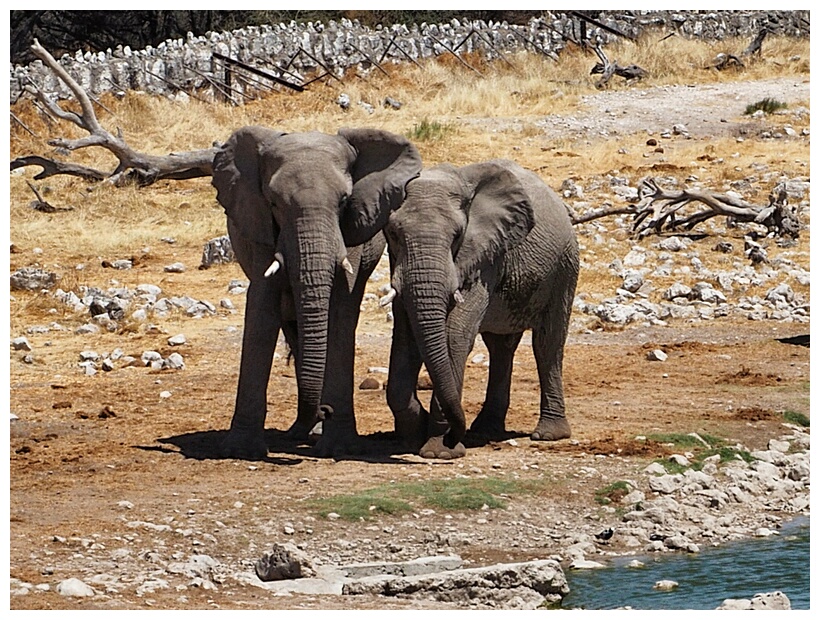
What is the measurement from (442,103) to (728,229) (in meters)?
9.32

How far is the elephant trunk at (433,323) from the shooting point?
10625 mm

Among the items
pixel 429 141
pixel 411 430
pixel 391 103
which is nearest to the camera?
pixel 411 430

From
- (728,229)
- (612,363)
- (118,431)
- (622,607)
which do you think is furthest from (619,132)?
(622,607)

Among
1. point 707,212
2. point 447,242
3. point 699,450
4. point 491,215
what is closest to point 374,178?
point 447,242

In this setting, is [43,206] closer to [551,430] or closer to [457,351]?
[551,430]

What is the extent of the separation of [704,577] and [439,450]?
2.63 metres

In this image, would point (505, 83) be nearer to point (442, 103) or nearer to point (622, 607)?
point (442, 103)

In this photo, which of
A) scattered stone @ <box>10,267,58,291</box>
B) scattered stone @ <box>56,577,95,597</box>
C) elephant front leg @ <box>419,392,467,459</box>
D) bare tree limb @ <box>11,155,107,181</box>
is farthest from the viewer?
bare tree limb @ <box>11,155,107,181</box>

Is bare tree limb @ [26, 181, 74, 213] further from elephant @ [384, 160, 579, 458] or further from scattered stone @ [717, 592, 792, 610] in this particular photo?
scattered stone @ [717, 592, 792, 610]

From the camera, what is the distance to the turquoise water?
8.58 metres

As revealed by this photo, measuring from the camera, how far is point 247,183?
11109mm

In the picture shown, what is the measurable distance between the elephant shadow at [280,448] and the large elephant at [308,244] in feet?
0.45

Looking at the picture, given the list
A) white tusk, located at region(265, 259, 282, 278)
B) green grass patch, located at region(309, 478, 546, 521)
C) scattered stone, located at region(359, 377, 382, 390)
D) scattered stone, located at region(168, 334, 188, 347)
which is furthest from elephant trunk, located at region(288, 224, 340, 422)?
scattered stone, located at region(168, 334, 188, 347)

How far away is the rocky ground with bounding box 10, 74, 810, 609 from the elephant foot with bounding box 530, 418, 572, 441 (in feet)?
0.46
